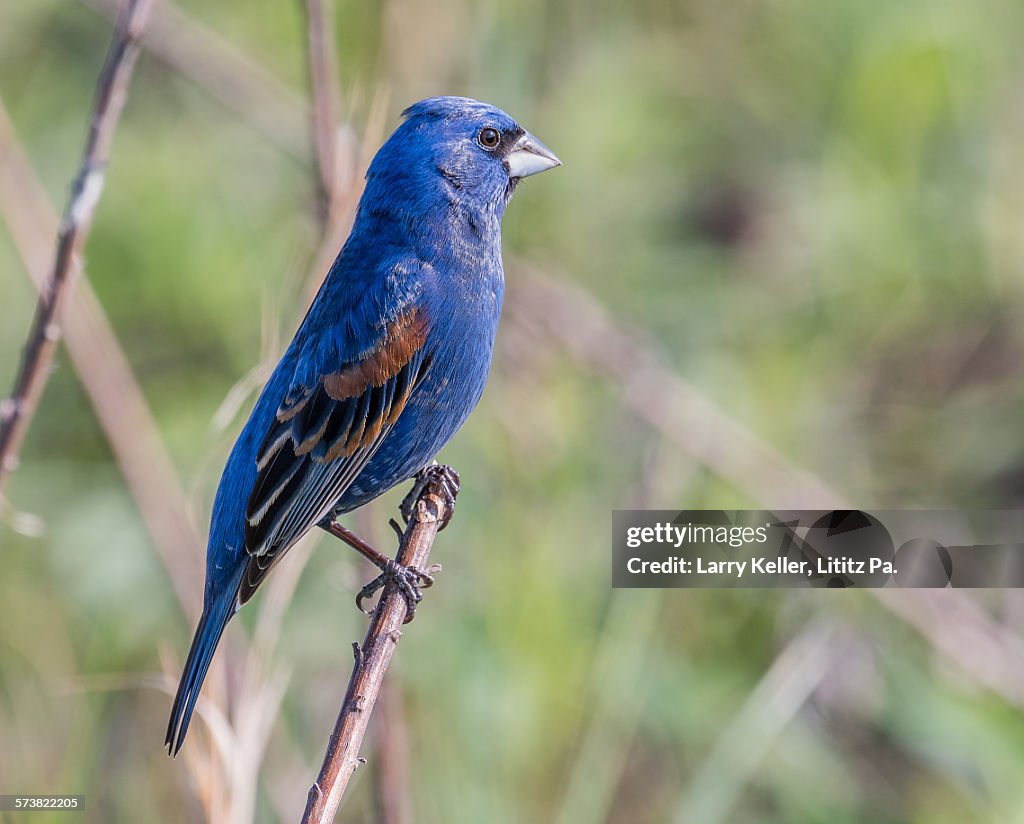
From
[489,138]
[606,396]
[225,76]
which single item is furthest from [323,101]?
[606,396]

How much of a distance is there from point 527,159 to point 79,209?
4.26 ft

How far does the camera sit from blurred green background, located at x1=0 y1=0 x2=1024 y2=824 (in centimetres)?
368

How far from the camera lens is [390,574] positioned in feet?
10.0

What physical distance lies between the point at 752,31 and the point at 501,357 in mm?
1860

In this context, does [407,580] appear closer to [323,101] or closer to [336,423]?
[336,423]

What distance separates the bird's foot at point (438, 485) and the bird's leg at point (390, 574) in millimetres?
127

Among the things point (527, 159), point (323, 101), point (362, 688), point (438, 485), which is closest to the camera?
point (362, 688)

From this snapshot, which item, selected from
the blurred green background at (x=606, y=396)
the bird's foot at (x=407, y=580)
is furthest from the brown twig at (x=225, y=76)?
the bird's foot at (x=407, y=580)

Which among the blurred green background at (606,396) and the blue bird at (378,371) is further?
the blurred green background at (606,396)

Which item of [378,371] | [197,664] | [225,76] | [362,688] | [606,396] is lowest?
[362,688]

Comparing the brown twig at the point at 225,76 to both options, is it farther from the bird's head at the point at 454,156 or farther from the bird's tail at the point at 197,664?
the bird's tail at the point at 197,664

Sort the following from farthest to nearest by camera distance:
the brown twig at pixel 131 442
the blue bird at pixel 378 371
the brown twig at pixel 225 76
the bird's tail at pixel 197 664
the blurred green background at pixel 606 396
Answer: the brown twig at pixel 225 76 → the blurred green background at pixel 606 396 → the brown twig at pixel 131 442 → the blue bird at pixel 378 371 → the bird's tail at pixel 197 664

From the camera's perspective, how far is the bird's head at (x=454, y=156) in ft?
10.5

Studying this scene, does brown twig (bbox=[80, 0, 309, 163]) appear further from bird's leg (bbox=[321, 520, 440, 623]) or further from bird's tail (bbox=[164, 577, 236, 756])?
bird's tail (bbox=[164, 577, 236, 756])
